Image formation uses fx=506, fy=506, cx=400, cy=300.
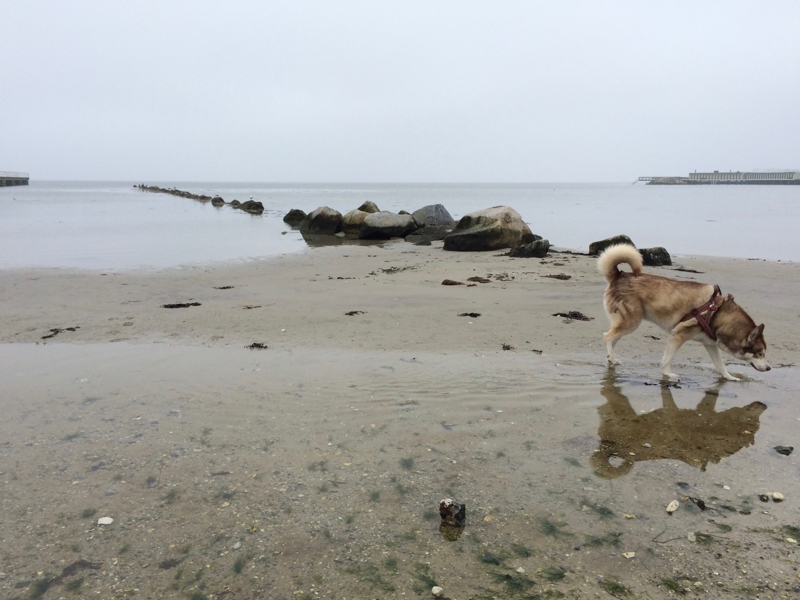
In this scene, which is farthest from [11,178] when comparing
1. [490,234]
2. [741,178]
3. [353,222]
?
[741,178]

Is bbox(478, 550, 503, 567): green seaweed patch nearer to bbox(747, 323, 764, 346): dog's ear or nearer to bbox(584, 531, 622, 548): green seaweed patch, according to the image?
bbox(584, 531, 622, 548): green seaweed patch

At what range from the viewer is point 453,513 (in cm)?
322

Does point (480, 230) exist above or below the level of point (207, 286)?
above

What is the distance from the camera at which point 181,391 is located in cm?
546

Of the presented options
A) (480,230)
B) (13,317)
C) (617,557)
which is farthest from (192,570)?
(480,230)

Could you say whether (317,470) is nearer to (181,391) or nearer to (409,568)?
(409,568)

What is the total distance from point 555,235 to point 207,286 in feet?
63.8

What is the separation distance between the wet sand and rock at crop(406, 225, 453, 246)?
14.4m

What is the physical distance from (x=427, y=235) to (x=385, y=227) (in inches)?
85.4

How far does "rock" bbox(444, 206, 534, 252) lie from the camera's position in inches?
725

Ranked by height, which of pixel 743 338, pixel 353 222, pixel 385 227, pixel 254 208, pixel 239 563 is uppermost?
pixel 254 208

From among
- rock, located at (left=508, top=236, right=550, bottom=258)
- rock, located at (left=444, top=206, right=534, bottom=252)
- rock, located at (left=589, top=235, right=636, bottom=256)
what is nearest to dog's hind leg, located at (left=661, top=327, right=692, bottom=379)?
rock, located at (left=589, top=235, right=636, bottom=256)

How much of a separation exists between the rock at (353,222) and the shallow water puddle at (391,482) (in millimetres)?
20512

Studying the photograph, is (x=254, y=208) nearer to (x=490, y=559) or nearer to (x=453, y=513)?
(x=453, y=513)
